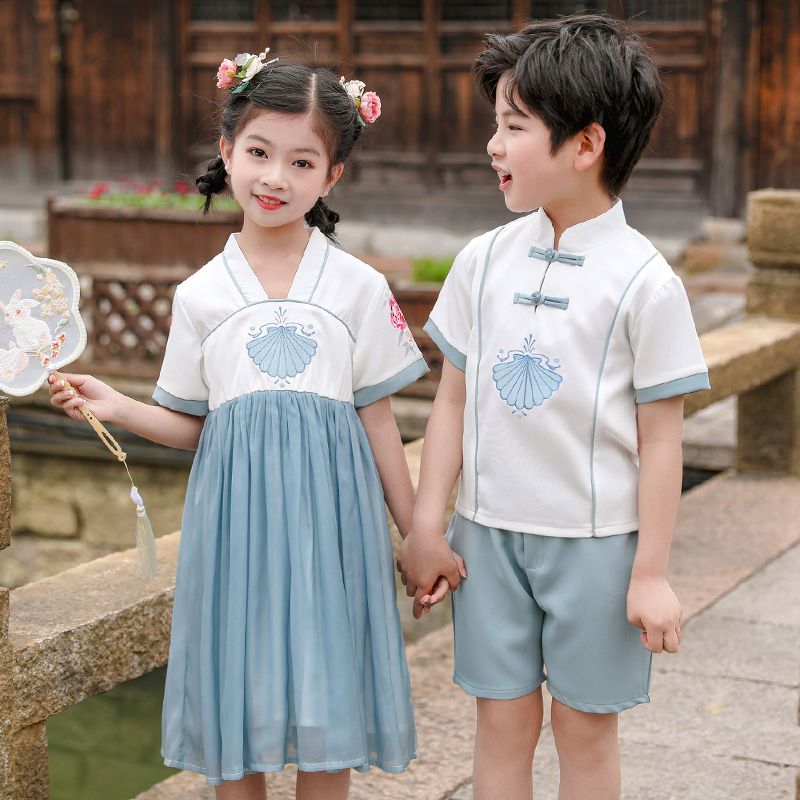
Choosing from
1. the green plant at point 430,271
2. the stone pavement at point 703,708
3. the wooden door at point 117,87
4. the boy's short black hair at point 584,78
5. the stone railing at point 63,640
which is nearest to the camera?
the boy's short black hair at point 584,78

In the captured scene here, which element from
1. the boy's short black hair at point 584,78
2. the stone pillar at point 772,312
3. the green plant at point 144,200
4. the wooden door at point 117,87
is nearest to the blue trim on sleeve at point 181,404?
the boy's short black hair at point 584,78

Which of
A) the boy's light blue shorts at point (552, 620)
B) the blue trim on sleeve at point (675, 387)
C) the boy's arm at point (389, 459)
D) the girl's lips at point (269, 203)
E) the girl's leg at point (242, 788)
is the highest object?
the girl's lips at point (269, 203)

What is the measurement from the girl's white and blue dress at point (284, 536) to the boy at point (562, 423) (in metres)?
0.13

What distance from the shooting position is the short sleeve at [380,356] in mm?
2359

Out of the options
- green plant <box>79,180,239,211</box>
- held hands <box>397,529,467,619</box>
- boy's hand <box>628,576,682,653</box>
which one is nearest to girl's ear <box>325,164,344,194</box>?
held hands <box>397,529,467,619</box>

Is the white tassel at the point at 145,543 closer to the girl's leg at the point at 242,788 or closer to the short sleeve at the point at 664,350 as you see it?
the girl's leg at the point at 242,788

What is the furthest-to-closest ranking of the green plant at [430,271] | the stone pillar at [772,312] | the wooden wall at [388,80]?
the wooden wall at [388,80]
the green plant at [430,271]
the stone pillar at [772,312]

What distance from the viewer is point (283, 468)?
7.38 ft

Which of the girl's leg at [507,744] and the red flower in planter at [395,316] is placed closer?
the girl's leg at [507,744]

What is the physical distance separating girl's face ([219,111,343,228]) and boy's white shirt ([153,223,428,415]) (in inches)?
3.8

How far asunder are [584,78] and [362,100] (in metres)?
0.45

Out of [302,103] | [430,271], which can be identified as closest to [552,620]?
[302,103]

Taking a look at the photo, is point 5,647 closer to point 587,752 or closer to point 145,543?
point 145,543

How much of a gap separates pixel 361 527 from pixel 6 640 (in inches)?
26.1
